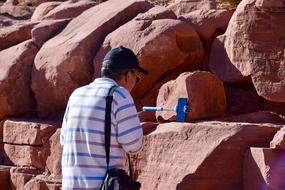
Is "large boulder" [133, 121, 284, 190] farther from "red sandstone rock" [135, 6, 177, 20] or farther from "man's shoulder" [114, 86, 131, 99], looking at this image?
"red sandstone rock" [135, 6, 177, 20]

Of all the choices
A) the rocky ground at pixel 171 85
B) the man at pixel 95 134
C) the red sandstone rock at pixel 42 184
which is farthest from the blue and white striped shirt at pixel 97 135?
the red sandstone rock at pixel 42 184

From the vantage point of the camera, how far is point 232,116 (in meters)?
8.48

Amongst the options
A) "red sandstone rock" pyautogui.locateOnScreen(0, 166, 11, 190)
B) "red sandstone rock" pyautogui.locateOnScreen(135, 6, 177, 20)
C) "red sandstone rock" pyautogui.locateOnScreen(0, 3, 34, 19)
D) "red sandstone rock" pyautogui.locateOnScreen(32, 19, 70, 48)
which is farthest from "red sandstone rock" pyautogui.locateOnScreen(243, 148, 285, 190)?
"red sandstone rock" pyautogui.locateOnScreen(0, 3, 34, 19)

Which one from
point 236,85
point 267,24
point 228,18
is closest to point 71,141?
point 267,24

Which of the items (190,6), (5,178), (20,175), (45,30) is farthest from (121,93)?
(190,6)

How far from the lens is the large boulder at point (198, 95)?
26.6 ft

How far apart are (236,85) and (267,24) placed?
3.71 ft

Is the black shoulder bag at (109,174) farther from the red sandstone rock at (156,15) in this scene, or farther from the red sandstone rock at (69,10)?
the red sandstone rock at (69,10)

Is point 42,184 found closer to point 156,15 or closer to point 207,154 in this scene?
point 156,15

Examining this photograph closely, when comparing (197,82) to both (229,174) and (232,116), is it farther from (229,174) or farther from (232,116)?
(229,174)

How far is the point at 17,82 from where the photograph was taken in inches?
408

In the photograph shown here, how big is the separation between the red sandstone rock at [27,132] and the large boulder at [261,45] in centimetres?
251

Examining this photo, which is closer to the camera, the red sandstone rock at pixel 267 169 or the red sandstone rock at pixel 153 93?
the red sandstone rock at pixel 267 169

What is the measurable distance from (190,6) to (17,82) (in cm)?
262
